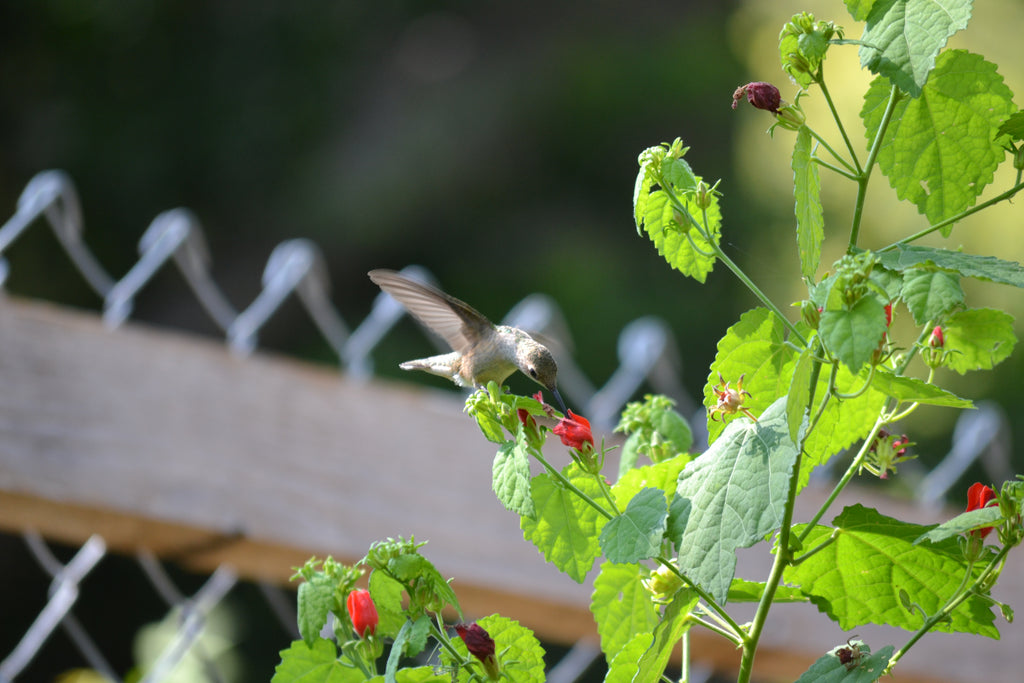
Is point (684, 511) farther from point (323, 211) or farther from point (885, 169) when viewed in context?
point (323, 211)

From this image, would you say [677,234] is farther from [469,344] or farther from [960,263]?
[469,344]

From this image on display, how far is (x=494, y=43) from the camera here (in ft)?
20.6

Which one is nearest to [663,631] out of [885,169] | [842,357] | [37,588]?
[842,357]

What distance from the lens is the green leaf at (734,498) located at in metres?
0.45

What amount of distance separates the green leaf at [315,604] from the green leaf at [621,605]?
0.17 m

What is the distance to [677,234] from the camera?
597mm

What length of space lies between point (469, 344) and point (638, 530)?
63 centimetres

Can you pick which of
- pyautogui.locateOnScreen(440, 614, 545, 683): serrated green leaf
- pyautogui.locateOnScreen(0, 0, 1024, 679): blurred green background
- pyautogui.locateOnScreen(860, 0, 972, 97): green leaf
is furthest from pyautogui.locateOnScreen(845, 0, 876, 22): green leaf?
pyautogui.locateOnScreen(0, 0, 1024, 679): blurred green background

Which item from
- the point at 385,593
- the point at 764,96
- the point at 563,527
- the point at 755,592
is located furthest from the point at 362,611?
the point at 764,96

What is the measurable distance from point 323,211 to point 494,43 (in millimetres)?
2084

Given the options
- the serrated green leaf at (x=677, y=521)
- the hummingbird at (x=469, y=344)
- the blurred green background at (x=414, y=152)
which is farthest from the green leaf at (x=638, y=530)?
the blurred green background at (x=414, y=152)

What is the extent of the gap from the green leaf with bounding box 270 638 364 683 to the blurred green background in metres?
3.01

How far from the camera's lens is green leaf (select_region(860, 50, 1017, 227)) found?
558mm

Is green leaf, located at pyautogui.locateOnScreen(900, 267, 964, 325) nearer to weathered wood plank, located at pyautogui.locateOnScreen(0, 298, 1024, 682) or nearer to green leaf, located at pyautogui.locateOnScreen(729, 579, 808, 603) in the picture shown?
green leaf, located at pyautogui.locateOnScreen(729, 579, 808, 603)
